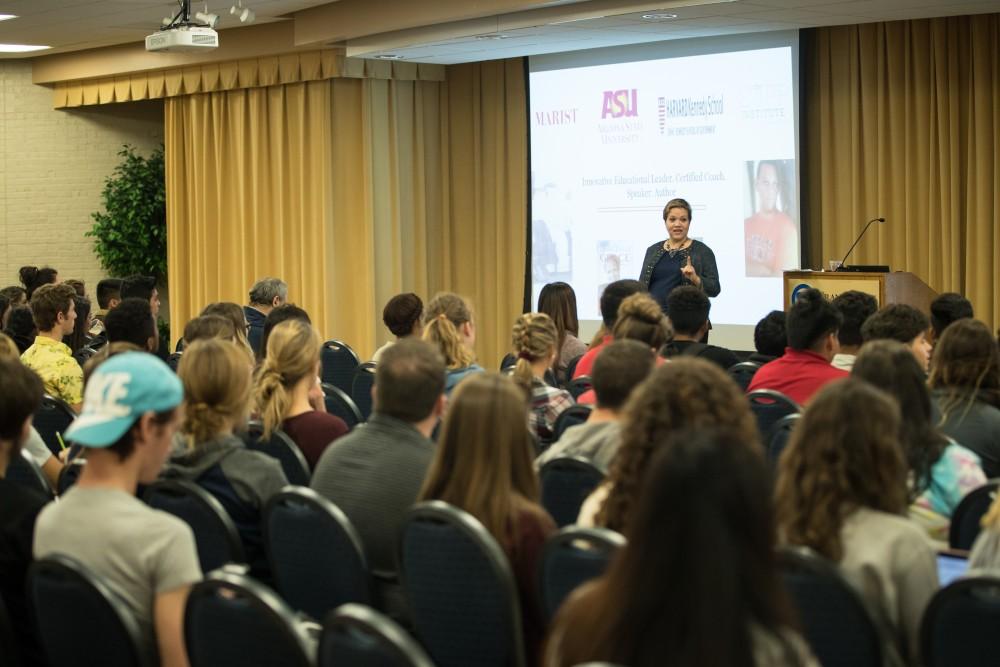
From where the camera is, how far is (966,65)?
8.43 metres

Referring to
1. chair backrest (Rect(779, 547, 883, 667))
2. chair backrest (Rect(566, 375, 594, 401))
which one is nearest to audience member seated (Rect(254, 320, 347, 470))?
chair backrest (Rect(566, 375, 594, 401))

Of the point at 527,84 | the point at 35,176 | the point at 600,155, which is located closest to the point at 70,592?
the point at 600,155

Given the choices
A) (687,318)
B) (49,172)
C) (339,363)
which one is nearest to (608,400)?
(687,318)

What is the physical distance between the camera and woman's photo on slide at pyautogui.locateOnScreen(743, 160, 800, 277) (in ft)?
30.3

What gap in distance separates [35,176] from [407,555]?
38.4ft

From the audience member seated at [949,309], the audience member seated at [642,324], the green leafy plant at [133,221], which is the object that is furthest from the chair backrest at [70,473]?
the green leafy plant at [133,221]

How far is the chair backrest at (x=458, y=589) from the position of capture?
2.52 metres

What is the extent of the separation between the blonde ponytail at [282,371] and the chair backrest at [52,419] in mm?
1148

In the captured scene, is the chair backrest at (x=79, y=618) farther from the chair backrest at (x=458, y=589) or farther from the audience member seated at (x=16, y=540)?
the chair backrest at (x=458, y=589)

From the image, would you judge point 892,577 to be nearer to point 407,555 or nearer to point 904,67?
point 407,555

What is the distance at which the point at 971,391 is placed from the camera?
12.5ft

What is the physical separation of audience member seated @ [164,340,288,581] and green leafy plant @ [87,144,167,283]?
1032 centimetres

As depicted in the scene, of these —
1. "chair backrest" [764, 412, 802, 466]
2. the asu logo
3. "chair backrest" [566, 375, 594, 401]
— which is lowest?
"chair backrest" [764, 412, 802, 466]

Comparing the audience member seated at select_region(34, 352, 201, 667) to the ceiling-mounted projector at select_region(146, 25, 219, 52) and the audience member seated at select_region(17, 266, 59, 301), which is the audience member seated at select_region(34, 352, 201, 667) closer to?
the ceiling-mounted projector at select_region(146, 25, 219, 52)
